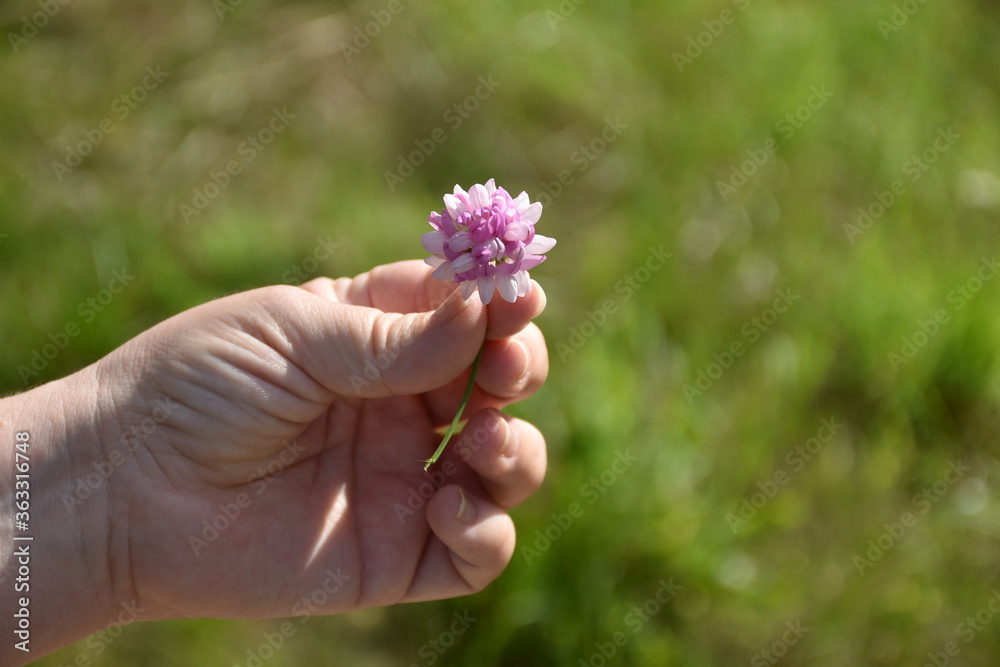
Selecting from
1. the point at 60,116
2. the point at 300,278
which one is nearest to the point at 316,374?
the point at 300,278

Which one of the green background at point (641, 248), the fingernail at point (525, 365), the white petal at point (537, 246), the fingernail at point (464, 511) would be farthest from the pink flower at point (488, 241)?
the green background at point (641, 248)

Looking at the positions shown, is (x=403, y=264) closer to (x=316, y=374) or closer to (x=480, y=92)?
(x=316, y=374)

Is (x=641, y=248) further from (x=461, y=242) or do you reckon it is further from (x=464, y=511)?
(x=461, y=242)

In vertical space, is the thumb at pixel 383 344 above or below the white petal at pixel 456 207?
below

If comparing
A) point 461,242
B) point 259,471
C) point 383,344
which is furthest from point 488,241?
point 259,471

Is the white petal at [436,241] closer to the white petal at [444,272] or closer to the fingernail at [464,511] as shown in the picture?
the white petal at [444,272]

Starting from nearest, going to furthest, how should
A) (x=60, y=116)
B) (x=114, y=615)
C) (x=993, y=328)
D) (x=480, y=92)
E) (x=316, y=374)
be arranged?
1. (x=316, y=374)
2. (x=114, y=615)
3. (x=993, y=328)
4. (x=60, y=116)
5. (x=480, y=92)

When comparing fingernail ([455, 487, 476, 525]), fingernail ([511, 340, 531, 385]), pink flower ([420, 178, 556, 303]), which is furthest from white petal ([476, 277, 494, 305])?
fingernail ([455, 487, 476, 525])
